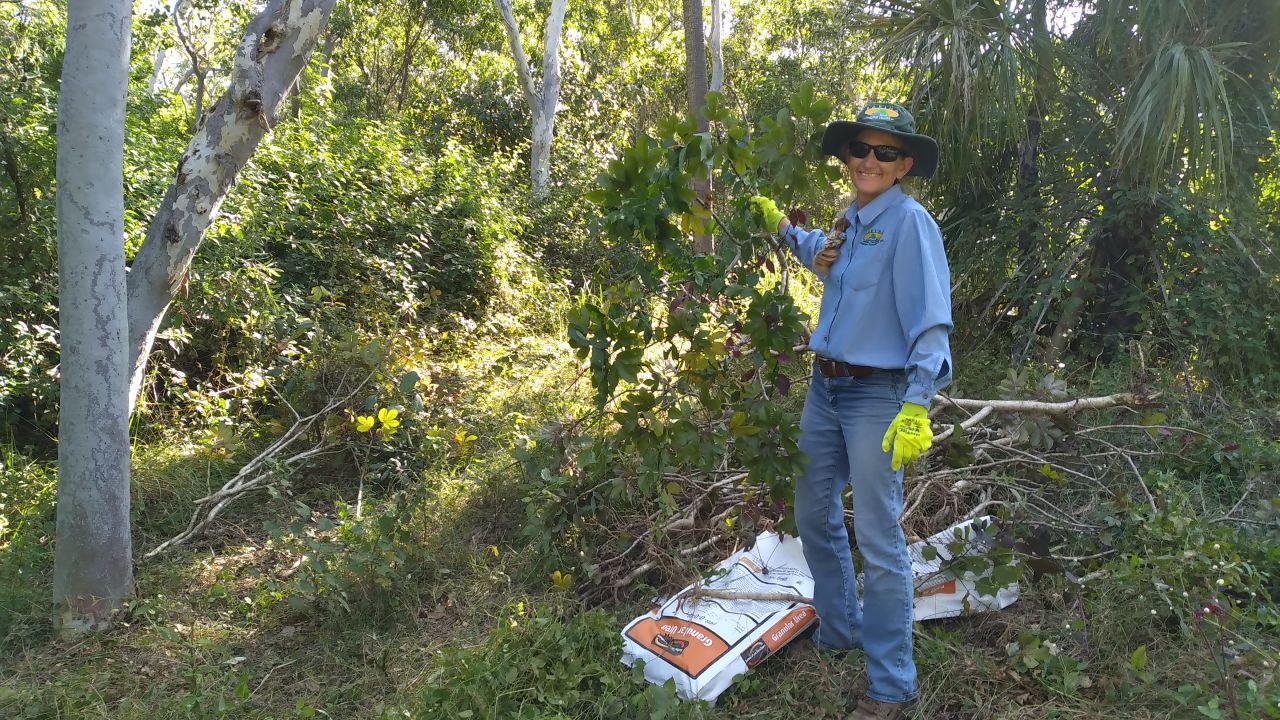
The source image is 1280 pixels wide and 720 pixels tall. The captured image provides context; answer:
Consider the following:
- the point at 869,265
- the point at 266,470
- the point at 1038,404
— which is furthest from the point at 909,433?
the point at 266,470

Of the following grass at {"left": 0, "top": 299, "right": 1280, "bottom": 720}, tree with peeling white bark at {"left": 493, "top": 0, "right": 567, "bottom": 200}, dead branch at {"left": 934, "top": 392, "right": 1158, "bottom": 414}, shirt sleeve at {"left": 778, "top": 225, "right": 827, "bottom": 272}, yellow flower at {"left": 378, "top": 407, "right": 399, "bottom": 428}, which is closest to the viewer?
grass at {"left": 0, "top": 299, "right": 1280, "bottom": 720}

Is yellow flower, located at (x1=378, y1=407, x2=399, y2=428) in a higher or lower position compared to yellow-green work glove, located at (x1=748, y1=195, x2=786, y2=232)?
lower

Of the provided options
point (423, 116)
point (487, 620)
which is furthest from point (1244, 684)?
point (423, 116)

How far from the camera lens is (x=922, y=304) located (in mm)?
2215

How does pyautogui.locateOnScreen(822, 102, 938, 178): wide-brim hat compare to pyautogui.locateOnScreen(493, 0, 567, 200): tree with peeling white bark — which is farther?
pyautogui.locateOnScreen(493, 0, 567, 200): tree with peeling white bark

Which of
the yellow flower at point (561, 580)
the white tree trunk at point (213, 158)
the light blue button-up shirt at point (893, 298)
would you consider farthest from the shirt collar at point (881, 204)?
the white tree trunk at point (213, 158)

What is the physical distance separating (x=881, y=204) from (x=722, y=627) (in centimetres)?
156

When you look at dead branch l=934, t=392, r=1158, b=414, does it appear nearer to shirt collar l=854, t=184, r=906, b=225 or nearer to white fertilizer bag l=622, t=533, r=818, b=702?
white fertilizer bag l=622, t=533, r=818, b=702

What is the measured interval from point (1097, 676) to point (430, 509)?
2967mm

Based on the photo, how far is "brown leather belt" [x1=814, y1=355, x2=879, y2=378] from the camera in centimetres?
235

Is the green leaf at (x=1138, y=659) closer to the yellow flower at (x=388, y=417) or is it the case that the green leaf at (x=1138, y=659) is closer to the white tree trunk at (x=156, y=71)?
the yellow flower at (x=388, y=417)

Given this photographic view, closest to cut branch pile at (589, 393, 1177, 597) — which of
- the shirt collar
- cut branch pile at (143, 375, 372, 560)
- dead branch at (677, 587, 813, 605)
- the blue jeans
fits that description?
dead branch at (677, 587, 813, 605)

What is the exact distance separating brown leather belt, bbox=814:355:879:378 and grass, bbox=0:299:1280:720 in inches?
40.6

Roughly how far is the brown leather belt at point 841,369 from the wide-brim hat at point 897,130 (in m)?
0.67
